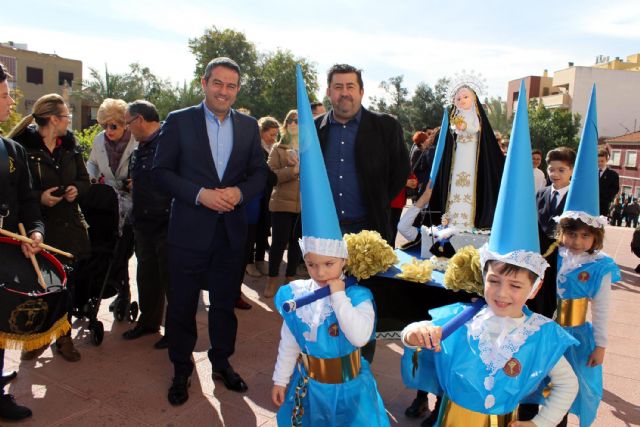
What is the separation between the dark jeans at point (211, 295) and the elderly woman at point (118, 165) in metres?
1.23

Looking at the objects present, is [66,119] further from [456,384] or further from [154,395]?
[456,384]

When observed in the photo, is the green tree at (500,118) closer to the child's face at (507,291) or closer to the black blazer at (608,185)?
the black blazer at (608,185)

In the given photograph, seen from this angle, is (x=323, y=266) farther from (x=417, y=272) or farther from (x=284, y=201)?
(x=284, y=201)

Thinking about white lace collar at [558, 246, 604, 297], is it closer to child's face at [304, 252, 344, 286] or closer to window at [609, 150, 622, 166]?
child's face at [304, 252, 344, 286]

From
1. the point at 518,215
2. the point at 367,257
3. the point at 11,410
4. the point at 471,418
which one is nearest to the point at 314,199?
the point at 367,257

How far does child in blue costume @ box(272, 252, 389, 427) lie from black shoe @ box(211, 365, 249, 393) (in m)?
1.12

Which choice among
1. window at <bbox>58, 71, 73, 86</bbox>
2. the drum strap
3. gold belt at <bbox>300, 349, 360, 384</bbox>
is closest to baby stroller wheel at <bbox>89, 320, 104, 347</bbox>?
the drum strap

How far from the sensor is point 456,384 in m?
1.99

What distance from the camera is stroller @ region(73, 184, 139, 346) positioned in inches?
166

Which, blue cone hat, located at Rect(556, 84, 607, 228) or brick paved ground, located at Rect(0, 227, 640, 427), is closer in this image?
blue cone hat, located at Rect(556, 84, 607, 228)

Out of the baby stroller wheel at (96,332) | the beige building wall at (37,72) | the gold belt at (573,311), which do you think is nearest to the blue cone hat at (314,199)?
the gold belt at (573,311)

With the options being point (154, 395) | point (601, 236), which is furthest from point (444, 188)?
point (154, 395)

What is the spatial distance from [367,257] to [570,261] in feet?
4.41

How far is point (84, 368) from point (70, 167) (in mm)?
1511
